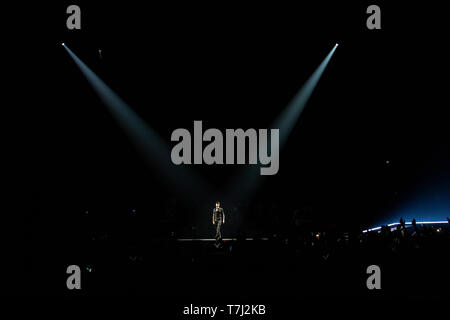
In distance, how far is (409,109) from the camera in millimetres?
11422

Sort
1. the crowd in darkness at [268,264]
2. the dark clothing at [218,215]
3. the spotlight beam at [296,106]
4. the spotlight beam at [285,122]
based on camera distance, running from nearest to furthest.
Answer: the crowd in darkness at [268,264] < the spotlight beam at [296,106] < the spotlight beam at [285,122] < the dark clothing at [218,215]

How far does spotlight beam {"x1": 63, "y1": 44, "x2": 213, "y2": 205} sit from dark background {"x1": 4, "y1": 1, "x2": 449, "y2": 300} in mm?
318

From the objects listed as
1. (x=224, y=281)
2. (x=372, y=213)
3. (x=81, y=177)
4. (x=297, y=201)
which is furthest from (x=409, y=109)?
(x=81, y=177)

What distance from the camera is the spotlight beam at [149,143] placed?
→ 1124 cm

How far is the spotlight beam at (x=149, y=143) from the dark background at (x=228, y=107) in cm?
32

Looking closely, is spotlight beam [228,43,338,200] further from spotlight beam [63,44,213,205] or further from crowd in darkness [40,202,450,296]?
crowd in darkness [40,202,450,296]

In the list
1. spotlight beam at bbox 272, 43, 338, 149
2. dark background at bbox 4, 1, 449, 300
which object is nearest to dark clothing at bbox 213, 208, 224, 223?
dark background at bbox 4, 1, 449, 300

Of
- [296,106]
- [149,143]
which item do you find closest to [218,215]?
[149,143]

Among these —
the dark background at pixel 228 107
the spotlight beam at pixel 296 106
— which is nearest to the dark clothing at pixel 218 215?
the dark background at pixel 228 107

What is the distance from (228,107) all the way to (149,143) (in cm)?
384

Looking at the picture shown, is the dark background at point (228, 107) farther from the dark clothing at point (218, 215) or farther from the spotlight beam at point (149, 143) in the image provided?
the dark clothing at point (218, 215)

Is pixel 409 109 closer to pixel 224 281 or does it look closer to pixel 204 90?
pixel 204 90
